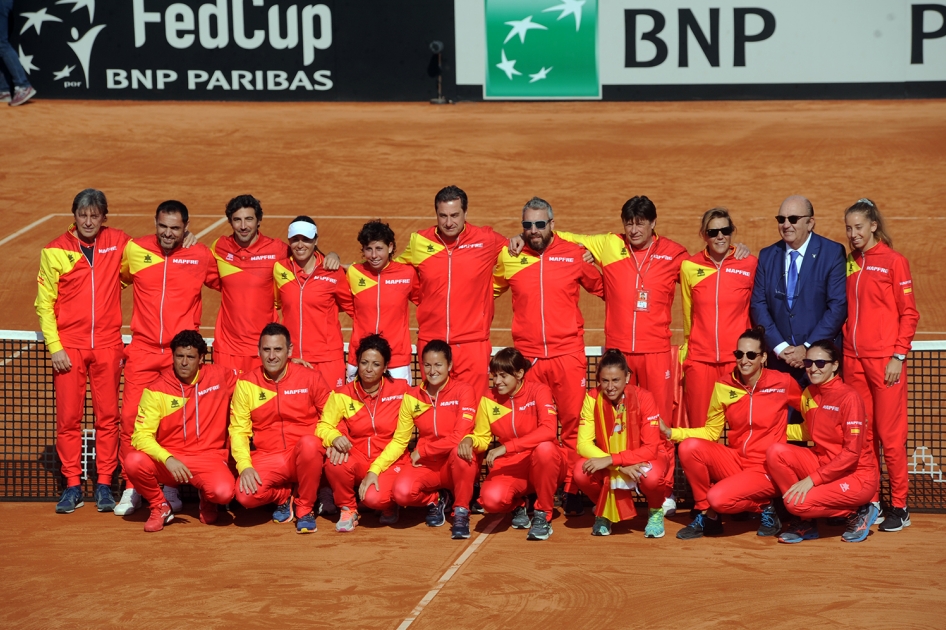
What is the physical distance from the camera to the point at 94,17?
23062 millimetres

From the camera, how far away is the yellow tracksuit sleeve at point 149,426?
8414 mm

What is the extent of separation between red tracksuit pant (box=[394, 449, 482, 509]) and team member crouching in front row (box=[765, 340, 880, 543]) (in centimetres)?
204

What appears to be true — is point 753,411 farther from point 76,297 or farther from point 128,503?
point 76,297

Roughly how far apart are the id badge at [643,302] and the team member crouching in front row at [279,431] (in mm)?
2343

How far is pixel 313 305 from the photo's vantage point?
8867 millimetres

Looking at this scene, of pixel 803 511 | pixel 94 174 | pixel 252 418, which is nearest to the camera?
pixel 803 511

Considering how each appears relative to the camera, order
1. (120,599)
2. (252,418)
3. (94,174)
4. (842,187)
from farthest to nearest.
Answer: (94,174)
(842,187)
(252,418)
(120,599)

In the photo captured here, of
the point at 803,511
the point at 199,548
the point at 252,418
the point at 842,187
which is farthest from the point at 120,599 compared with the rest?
the point at 842,187

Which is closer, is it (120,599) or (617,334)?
(120,599)

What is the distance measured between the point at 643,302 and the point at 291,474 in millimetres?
2810

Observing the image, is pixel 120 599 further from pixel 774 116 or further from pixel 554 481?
pixel 774 116

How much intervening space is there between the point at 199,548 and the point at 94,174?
13527 millimetres

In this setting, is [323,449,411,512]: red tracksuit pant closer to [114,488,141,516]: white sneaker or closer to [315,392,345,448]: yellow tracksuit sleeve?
[315,392,345,448]: yellow tracksuit sleeve

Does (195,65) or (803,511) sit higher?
(195,65)
